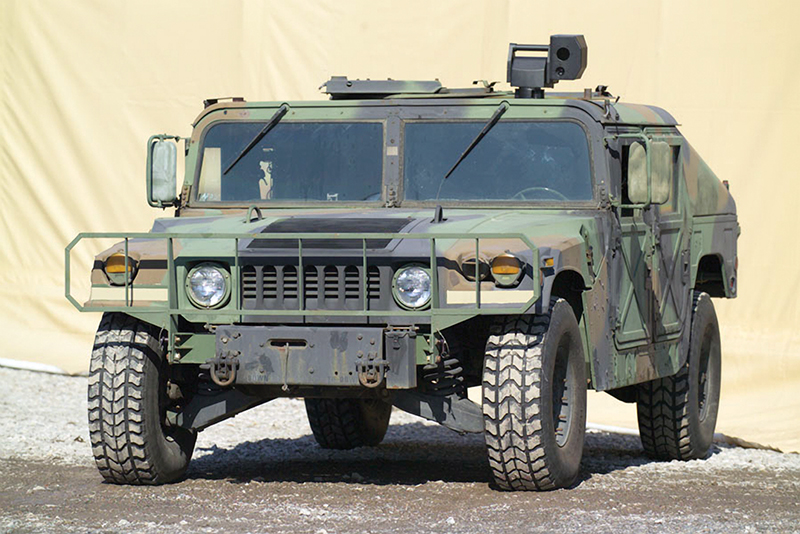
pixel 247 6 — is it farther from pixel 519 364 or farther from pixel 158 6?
pixel 519 364

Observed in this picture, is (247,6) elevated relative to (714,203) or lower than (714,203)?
elevated

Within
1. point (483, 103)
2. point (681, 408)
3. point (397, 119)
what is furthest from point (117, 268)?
point (681, 408)

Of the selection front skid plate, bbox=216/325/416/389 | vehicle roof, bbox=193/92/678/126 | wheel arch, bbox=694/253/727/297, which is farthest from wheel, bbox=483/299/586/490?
wheel arch, bbox=694/253/727/297

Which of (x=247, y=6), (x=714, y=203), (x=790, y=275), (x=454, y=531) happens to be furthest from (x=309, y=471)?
(x=247, y=6)

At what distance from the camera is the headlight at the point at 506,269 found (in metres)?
7.67

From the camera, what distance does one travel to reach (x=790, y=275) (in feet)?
42.1

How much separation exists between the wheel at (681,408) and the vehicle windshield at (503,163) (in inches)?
74.7

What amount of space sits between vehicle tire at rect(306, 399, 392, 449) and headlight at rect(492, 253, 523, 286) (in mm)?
3273

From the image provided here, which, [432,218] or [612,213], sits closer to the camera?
[432,218]

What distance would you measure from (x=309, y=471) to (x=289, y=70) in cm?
537

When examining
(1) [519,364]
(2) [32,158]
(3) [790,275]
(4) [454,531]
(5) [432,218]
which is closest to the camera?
(4) [454,531]

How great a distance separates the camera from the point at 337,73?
13945 millimetres

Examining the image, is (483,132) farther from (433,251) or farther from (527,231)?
(433,251)

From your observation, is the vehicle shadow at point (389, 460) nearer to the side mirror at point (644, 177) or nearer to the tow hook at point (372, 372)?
the tow hook at point (372, 372)
